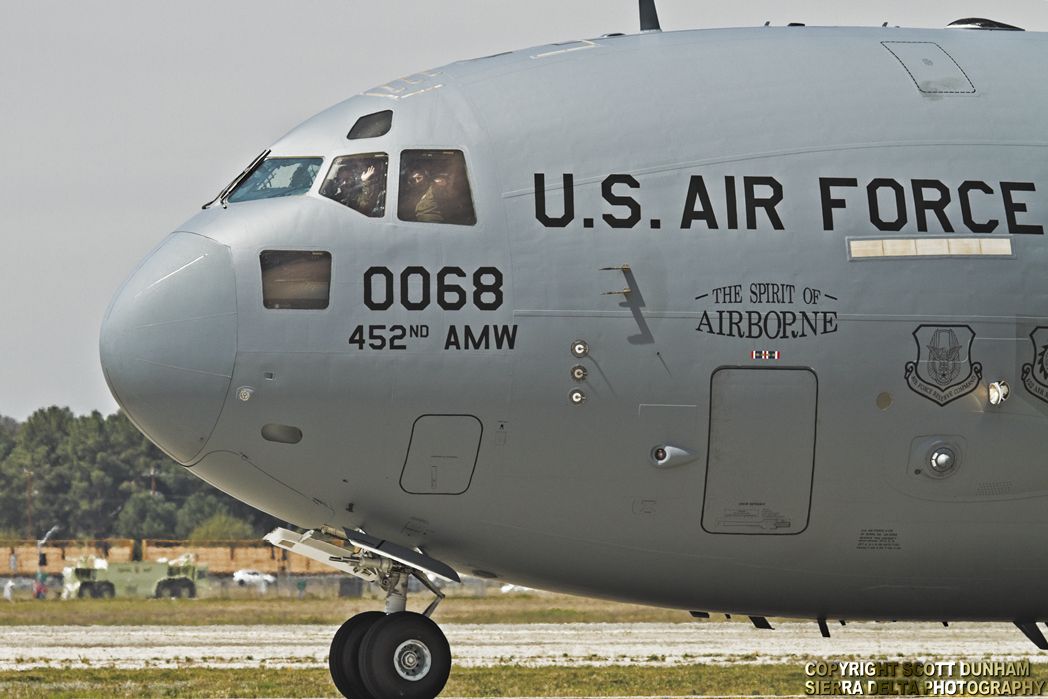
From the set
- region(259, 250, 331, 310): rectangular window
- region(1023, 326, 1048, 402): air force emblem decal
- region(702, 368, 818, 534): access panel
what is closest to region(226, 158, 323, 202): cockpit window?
region(259, 250, 331, 310): rectangular window

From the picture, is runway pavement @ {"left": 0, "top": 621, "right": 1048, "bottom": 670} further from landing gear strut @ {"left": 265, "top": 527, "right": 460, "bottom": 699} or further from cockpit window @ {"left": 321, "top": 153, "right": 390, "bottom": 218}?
cockpit window @ {"left": 321, "top": 153, "right": 390, "bottom": 218}

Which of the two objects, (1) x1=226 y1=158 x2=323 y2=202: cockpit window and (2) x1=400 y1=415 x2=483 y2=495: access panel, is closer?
(2) x1=400 y1=415 x2=483 y2=495: access panel

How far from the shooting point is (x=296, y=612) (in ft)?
137

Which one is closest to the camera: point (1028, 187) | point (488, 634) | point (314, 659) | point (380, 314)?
point (380, 314)

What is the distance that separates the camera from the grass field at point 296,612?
38.0m

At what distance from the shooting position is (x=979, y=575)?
12820 millimetres

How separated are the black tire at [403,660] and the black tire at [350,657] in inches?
9.7

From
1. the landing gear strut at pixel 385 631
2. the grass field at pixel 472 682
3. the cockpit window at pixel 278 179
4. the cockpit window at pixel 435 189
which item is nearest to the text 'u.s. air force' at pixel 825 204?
the cockpit window at pixel 435 189

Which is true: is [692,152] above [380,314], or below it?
above

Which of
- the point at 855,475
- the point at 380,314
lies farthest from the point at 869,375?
the point at 380,314

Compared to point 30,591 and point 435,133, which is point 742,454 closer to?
point 435,133

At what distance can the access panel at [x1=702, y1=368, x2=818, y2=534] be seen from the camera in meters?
12.1

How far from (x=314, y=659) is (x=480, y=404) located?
14.8 m

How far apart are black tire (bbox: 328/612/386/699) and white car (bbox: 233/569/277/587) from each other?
155 ft
